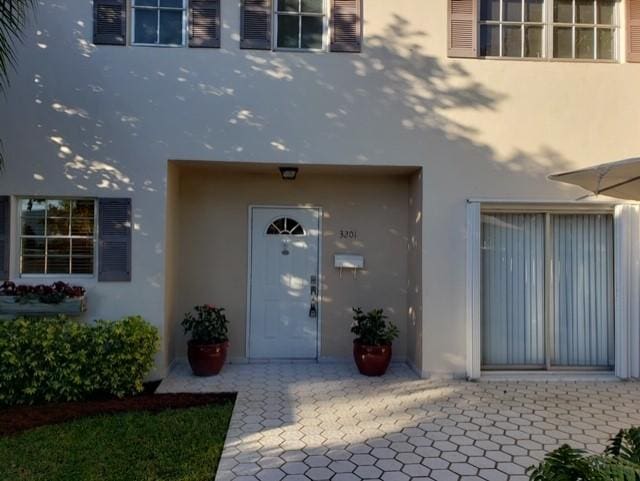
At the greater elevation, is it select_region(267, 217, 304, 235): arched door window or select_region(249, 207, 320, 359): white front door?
select_region(267, 217, 304, 235): arched door window

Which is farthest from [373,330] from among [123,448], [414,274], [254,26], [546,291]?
[254,26]

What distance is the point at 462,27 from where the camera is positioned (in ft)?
22.2

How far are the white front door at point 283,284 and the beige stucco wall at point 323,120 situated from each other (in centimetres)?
129

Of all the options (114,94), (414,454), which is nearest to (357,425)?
(414,454)

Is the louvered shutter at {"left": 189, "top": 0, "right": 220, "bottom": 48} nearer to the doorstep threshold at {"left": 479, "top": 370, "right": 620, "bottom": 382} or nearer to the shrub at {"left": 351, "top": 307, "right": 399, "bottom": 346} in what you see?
the shrub at {"left": 351, "top": 307, "right": 399, "bottom": 346}

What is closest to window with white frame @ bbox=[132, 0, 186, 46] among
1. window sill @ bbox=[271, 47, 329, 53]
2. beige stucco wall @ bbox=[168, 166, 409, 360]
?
window sill @ bbox=[271, 47, 329, 53]

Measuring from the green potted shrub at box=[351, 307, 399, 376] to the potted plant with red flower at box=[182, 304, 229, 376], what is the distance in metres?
1.92

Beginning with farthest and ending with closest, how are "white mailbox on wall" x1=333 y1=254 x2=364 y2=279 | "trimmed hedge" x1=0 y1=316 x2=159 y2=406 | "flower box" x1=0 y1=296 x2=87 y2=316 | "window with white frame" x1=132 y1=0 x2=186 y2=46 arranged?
"white mailbox on wall" x1=333 y1=254 x2=364 y2=279
"window with white frame" x1=132 y1=0 x2=186 y2=46
"flower box" x1=0 y1=296 x2=87 y2=316
"trimmed hedge" x1=0 y1=316 x2=159 y2=406

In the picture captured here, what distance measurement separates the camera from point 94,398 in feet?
19.2

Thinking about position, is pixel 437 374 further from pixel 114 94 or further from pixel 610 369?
pixel 114 94

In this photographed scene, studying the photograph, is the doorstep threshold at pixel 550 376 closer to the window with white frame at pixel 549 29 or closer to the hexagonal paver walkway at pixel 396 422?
the hexagonal paver walkway at pixel 396 422

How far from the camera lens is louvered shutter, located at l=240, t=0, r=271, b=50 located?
6.61 m

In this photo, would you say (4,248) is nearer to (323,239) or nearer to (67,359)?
(67,359)

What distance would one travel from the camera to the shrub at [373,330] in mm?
6824
